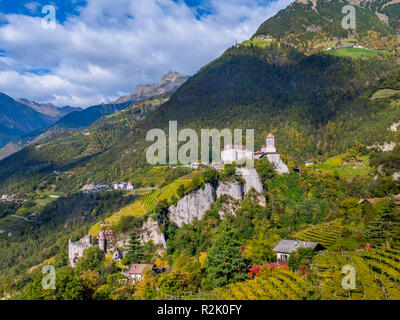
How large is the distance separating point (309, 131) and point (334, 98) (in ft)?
85.3

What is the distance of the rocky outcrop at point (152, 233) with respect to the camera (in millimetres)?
54531

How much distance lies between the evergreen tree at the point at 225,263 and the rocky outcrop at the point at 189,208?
27851 mm

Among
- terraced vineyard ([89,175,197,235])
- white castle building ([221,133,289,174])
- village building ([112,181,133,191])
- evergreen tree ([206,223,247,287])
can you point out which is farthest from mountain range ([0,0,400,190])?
evergreen tree ([206,223,247,287])

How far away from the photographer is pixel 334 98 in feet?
422

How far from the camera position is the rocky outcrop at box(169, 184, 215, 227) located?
5867cm

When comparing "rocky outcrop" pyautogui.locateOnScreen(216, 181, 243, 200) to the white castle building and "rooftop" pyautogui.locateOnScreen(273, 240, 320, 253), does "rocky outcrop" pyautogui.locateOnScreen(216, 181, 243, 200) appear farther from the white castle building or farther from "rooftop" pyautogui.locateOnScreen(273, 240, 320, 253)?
"rooftop" pyautogui.locateOnScreen(273, 240, 320, 253)

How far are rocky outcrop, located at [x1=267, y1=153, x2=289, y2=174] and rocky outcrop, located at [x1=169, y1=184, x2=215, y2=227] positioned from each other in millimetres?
17137

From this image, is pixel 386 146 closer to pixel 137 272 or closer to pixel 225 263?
pixel 225 263

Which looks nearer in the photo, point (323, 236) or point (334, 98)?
point (323, 236)

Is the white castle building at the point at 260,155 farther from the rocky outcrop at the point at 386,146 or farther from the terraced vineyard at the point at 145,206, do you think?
the rocky outcrop at the point at 386,146

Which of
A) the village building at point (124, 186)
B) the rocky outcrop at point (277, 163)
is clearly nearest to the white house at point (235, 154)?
the rocky outcrop at point (277, 163)
